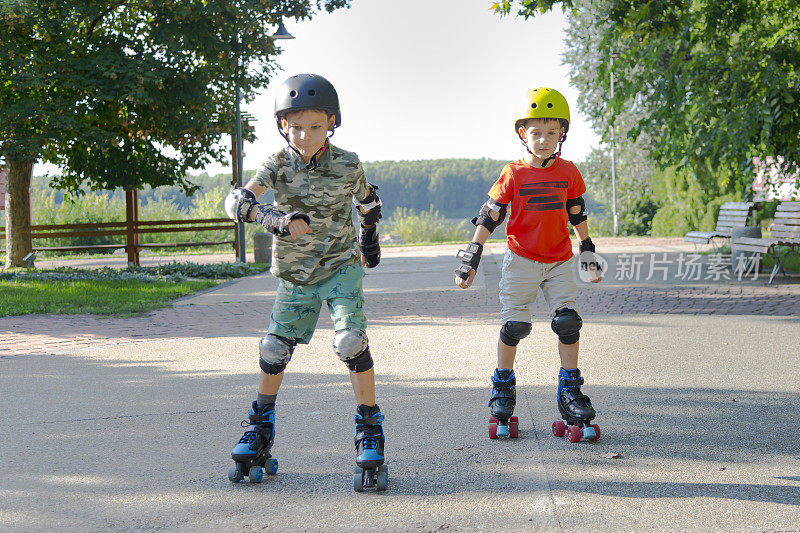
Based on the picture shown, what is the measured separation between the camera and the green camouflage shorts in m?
3.71

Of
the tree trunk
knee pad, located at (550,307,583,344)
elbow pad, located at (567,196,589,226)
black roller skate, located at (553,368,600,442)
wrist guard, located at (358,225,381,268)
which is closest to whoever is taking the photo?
wrist guard, located at (358,225,381,268)

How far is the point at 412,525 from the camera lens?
312cm

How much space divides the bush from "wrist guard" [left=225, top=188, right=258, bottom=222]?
30.9 m

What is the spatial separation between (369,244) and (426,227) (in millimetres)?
31133

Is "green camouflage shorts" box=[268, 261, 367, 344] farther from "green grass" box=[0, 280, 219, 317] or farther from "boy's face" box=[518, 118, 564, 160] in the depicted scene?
"green grass" box=[0, 280, 219, 317]

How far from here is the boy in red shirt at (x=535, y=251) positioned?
167 inches

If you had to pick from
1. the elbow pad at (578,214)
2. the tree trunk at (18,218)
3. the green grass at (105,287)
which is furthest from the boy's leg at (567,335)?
the tree trunk at (18,218)

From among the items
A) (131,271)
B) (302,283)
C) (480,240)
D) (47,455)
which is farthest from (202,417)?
(131,271)

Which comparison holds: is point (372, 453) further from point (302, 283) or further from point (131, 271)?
point (131, 271)

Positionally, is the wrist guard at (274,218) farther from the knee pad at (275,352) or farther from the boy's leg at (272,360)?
the knee pad at (275,352)

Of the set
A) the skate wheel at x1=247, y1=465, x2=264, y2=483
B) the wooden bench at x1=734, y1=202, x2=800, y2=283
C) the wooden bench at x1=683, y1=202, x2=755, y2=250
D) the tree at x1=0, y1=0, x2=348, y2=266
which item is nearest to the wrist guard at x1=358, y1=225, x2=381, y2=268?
the skate wheel at x1=247, y1=465, x2=264, y2=483

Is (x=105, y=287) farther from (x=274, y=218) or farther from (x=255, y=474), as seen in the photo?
(x=274, y=218)

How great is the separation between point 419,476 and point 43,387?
3437mm

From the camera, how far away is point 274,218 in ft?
10.9
